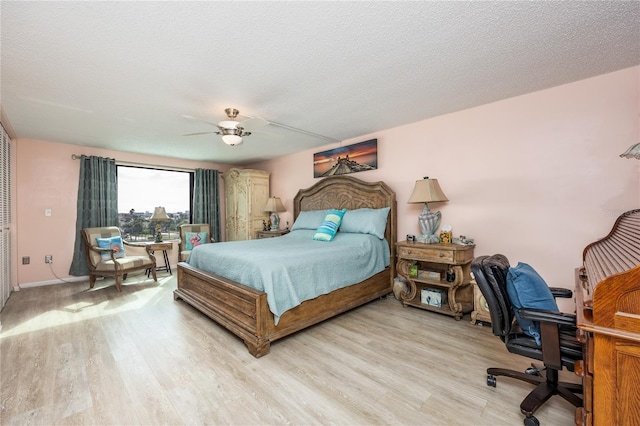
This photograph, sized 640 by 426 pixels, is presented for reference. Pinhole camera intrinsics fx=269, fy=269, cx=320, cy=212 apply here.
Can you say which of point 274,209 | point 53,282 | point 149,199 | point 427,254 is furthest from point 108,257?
point 427,254

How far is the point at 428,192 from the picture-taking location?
315 cm

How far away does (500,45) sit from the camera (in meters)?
1.93

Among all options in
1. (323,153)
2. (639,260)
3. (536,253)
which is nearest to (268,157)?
(323,153)

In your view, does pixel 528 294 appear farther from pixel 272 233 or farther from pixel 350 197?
pixel 272 233

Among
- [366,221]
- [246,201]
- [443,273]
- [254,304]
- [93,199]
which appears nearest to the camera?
[254,304]

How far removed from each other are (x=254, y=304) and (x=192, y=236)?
11.9 feet

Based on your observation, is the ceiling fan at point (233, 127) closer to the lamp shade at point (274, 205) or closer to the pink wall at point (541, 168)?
the pink wall at point (541, 168)

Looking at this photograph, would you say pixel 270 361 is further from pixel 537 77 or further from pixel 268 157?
pixel 268 157

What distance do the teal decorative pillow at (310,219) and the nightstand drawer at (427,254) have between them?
148 cm

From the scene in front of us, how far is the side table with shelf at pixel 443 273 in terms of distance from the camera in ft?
9.59

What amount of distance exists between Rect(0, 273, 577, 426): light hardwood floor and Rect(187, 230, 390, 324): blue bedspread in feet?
1.44

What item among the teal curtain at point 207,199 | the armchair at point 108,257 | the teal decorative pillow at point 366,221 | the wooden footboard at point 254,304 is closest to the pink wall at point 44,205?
the armchair at point 108,257

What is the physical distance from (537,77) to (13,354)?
5085mm

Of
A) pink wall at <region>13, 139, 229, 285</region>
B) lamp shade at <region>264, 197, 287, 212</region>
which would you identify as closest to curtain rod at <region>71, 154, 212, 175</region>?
pink wall at <region>13, 139, 229, 285</region>
